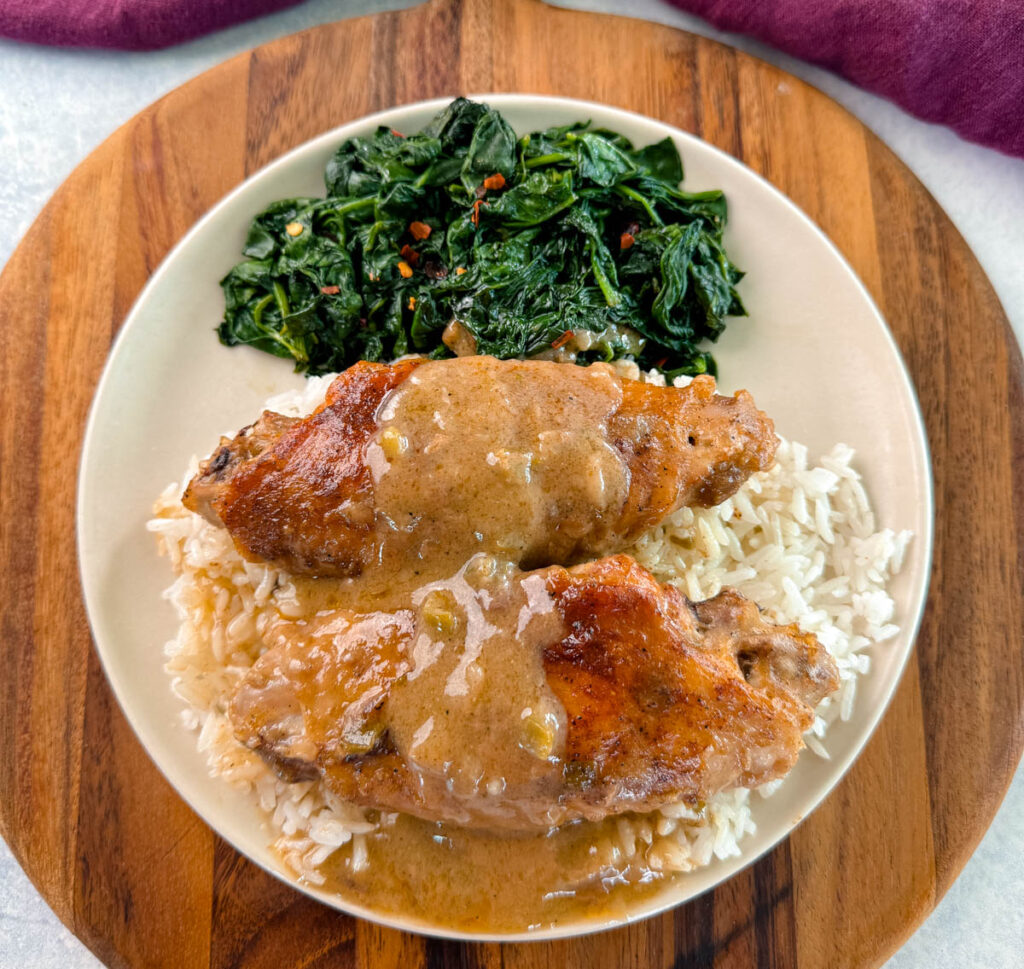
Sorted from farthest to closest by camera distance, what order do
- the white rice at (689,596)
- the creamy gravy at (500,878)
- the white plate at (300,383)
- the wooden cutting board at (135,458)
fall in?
the wooden cutting board at (135,458)
the white plate at (300,383)
the white rice at (689,596)
the creamy gravy at (500,878)

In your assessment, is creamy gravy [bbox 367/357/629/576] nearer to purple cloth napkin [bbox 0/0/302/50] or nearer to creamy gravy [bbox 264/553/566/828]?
creamy gravy [bbox 264/553/566/828]

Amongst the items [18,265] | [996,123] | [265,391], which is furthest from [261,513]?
[996,123]

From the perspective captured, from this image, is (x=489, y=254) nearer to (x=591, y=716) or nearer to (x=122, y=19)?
(x=591, y=716)

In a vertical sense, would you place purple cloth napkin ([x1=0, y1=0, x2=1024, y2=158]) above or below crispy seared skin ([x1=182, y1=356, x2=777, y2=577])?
above

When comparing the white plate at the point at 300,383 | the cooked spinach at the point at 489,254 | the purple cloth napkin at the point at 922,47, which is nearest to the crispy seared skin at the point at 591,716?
the white plate at the point at 300,383

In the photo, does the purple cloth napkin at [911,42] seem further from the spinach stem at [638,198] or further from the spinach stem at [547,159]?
the spinach stem at [547,159]

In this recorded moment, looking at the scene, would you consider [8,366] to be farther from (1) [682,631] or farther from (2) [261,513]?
(1) [682,631]

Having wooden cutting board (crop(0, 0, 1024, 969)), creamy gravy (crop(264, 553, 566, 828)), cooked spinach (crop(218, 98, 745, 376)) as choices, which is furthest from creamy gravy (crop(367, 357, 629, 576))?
wooden cutting board (crop(0, 0, 1024, 969))
